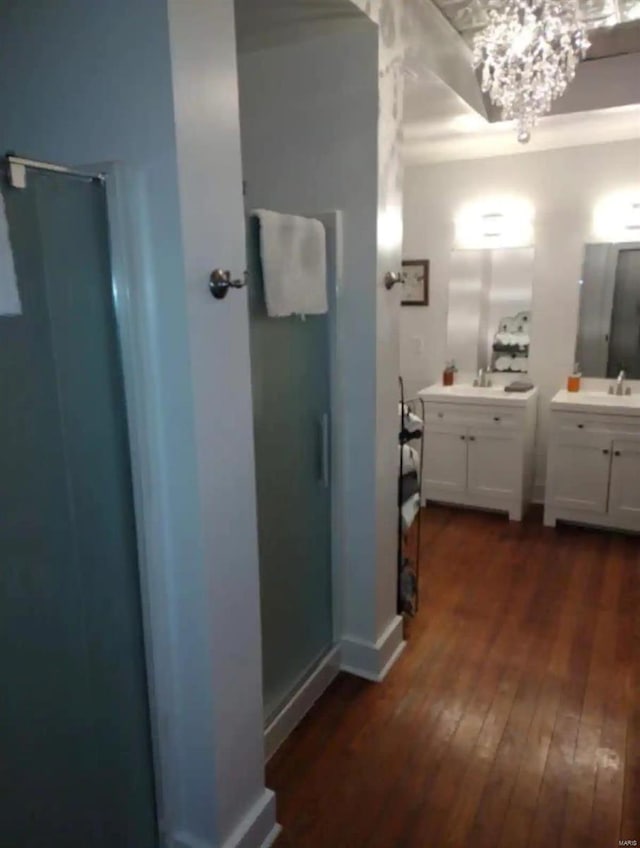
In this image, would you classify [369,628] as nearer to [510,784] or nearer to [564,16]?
[510,784]

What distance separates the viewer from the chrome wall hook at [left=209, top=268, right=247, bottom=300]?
4.47ft

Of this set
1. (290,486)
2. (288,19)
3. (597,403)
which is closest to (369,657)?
(290,486)

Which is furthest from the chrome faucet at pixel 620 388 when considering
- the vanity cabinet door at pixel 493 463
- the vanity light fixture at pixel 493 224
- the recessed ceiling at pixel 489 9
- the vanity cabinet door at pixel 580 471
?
the recessed ceiling at pixel 489 9

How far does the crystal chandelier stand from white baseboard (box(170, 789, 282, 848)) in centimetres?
254

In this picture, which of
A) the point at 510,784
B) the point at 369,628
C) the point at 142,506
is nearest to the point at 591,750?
the point at 510,784

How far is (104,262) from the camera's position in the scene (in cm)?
132

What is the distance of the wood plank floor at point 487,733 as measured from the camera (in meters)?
1.78

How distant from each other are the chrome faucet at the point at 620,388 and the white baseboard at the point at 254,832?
3397 millimetres

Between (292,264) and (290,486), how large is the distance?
77cm

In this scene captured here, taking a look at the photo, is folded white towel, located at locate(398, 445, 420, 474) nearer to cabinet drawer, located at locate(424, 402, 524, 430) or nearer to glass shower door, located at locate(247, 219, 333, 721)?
glass shower door, located at locate(247, 219, 333, 721)

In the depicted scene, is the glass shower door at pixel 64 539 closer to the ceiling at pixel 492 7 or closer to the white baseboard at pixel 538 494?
the ceiling at pixel 492 7

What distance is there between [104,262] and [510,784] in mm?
1979

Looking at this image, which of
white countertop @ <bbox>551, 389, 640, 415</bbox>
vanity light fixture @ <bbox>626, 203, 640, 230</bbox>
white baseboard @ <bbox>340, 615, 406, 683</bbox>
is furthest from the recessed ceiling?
Result: white baseboard @ <bbox>340, 615, 406, 683</bbox>

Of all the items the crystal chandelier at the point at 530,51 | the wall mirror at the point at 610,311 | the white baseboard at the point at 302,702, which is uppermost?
the crystal chandelier at the point at 530,51
